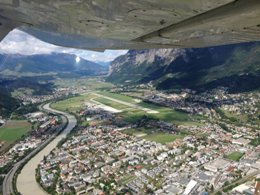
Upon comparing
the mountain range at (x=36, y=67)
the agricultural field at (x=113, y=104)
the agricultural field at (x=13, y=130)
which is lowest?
the mountain range at (x=36, y=67)

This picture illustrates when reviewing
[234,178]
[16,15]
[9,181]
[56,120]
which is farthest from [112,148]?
[16,15]

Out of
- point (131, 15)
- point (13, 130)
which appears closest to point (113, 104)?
point (13, 130)

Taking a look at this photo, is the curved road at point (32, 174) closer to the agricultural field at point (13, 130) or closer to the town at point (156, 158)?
the town at point (156, 158)

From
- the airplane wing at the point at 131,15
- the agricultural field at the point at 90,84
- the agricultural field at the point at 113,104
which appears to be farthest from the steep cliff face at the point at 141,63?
the airplane wing at the point at 131,15

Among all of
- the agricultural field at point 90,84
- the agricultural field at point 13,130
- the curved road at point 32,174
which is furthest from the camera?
the agricultural field at point 90,84

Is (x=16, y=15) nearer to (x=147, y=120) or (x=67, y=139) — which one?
(x=67, y=139)
